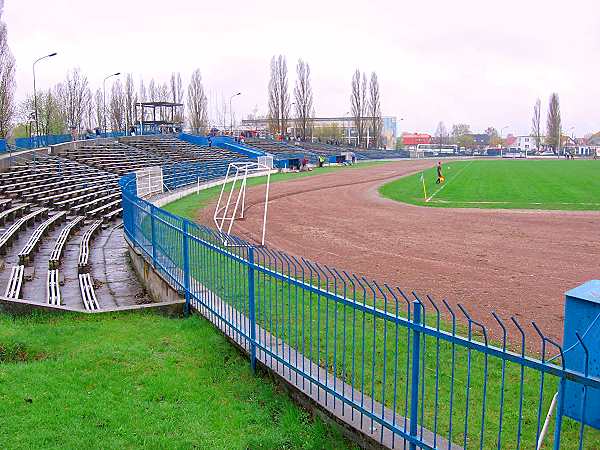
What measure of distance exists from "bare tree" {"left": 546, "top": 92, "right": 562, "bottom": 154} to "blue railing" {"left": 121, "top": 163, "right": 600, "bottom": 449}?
13109 cm

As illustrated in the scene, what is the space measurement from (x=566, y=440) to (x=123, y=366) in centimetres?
478

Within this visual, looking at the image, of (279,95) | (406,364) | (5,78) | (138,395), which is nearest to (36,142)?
(5,78)

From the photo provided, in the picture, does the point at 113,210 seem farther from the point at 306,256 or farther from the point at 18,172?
the point at 306,256

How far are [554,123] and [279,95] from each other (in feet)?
227

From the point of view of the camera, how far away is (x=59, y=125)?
7031 cm

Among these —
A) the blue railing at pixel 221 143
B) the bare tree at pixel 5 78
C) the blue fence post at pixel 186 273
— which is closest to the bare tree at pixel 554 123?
the blue railing at pixel 221 143

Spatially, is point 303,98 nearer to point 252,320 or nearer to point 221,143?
point 221,143

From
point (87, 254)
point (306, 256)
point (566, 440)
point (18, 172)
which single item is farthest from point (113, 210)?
point (566, 440)

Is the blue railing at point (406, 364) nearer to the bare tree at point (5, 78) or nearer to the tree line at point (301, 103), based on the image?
the bare tree at point (5, 78)

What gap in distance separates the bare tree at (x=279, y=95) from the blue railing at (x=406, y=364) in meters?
85.0

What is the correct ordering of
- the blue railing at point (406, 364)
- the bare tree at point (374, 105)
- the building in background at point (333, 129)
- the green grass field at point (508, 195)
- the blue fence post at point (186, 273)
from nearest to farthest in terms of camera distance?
the blue railing at point (406, 364) → the blue fence post at point (186, 273) → the green grass field at point (508, 195) → the bare tree at point (374, 105) → the building in background at point (333, 129)

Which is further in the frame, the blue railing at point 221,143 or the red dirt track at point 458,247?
the blue railing at point 221,143

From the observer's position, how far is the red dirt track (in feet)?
35.3

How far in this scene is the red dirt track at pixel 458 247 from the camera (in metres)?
10.8
